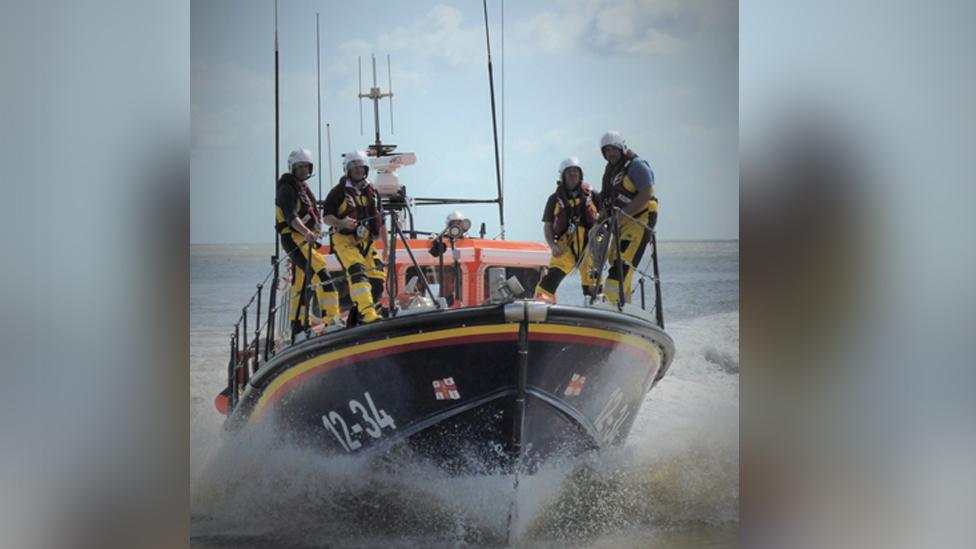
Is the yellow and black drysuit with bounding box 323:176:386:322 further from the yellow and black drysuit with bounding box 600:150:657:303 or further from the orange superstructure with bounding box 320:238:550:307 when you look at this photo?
the yellow and black drysuit with bounding box 600:150:657:303

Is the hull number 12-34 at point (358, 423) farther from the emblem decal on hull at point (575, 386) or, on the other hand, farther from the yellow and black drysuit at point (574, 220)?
the yellow and black drysuit at point (574, 220)

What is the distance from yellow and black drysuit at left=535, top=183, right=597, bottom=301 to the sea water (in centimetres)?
11

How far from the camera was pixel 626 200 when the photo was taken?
5766 millimetres

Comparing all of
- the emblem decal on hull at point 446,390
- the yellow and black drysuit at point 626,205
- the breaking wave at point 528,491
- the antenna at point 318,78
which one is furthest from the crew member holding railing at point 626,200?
the antenna at point 318,78

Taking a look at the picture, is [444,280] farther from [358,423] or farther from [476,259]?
[358,423]

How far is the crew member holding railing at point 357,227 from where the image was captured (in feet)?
19.1

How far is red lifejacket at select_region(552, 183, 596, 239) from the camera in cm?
575

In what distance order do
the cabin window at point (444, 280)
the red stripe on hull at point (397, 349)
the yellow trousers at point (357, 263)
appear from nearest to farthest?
the red stripe on hull at point (397, 349) < the yellow trousers at point (357, 263) < the cabin window at point (444, 280)

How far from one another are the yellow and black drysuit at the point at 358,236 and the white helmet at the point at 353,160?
0.24 feet

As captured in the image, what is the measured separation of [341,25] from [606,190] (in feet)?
4.50

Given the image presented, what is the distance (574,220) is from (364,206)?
37.6 inches

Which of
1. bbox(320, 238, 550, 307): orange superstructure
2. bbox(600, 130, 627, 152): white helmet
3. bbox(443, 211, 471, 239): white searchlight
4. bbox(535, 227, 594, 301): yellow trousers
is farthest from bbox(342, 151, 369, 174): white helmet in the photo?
bbox(600, 130, 627, 152): white helmet
